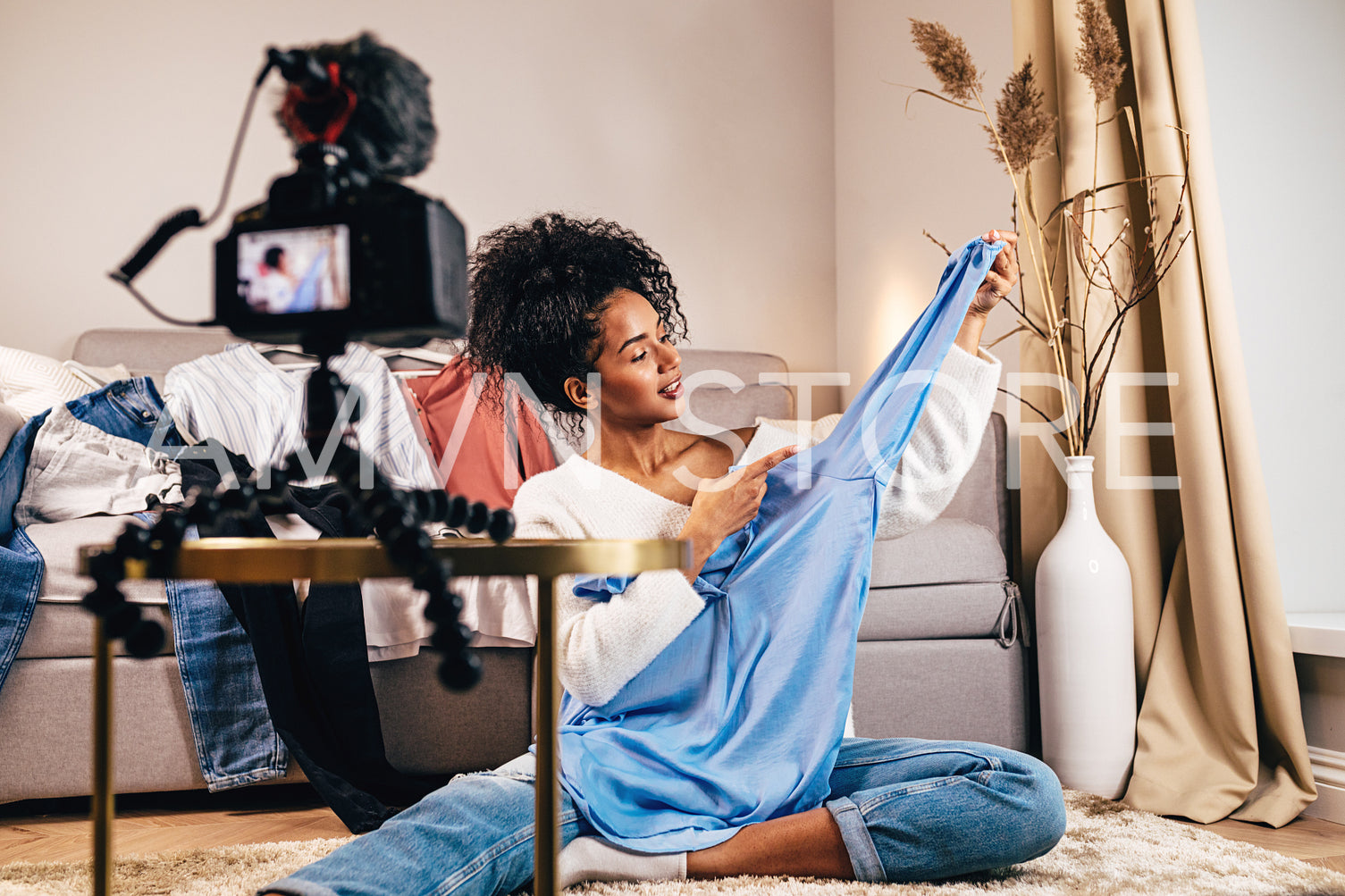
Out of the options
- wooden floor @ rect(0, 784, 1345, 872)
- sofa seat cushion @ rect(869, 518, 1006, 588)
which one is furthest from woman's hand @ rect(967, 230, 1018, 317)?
wooden floor @ rect(0, 784, 1345, 872)

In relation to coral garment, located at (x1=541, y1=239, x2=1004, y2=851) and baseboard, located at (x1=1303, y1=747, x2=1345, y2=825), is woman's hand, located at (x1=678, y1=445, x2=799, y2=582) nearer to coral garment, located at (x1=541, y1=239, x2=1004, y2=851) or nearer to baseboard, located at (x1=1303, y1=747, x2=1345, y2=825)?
coral garment, located at (x1=541, y1=239, x2=1004, y2=851)

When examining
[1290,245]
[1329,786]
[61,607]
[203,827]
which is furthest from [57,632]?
[1290,245]

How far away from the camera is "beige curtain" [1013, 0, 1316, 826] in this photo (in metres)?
1.52

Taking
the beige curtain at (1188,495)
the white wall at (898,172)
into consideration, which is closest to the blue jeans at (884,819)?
the beige curtain at (1188,495)

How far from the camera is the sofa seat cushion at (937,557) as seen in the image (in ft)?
5.67

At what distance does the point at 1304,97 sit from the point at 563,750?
182 centimetres

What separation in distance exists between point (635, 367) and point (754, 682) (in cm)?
45

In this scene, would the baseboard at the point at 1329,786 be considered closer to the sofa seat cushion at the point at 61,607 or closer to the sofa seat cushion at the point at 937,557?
the sofa seat cushion at the point at 937,557

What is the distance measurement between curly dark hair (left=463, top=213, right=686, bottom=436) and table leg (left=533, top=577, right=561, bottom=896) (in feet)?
2.61

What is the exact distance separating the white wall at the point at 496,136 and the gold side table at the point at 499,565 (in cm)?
232

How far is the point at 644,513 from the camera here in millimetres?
1251

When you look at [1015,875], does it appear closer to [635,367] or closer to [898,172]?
[635,367]

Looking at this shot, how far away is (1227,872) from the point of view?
1152 millimetres

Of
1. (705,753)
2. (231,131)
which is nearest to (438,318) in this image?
(705,753)
